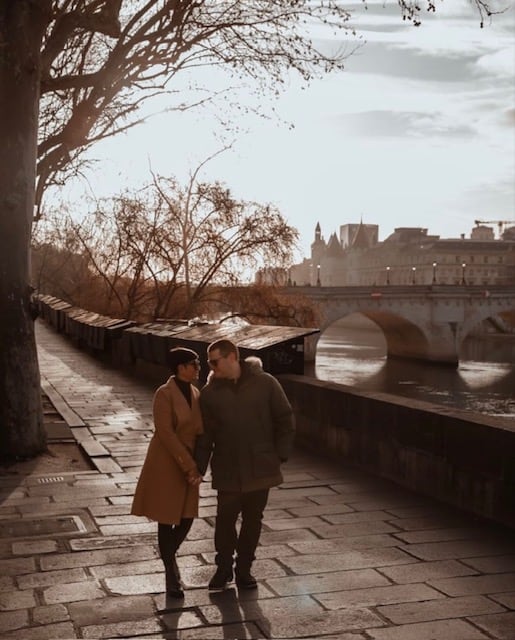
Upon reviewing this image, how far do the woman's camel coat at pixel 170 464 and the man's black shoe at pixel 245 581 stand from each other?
0.42 metres

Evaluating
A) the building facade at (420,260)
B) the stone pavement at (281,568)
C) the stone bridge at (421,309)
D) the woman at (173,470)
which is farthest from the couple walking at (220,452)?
the building facade at (420,260)

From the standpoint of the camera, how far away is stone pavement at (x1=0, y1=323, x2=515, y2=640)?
439cm

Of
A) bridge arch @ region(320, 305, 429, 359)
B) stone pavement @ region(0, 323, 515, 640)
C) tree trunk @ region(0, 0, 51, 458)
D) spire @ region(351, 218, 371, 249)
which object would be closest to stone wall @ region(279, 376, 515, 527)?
stone pavement @ region(0, 323, 515, 640)

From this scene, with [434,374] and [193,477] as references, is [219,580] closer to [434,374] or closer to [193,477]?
[193,477]

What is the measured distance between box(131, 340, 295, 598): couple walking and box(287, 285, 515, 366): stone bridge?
55.7 meters

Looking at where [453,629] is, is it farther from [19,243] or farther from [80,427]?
[80,427]

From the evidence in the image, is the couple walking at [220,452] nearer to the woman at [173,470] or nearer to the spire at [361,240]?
the woman at [173,470]

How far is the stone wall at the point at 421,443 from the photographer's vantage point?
632cm

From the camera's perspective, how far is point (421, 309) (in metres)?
66.9

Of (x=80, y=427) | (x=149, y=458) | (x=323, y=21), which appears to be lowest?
(x=80, y=427)

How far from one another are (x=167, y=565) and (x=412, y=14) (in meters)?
5.99

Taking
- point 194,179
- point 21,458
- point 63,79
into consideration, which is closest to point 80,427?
point 21,458

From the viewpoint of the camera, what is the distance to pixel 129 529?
6.25m

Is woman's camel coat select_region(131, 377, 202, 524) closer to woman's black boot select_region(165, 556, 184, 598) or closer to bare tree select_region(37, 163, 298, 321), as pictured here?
woman's black boot select_region(165, 556, 184, 598)
